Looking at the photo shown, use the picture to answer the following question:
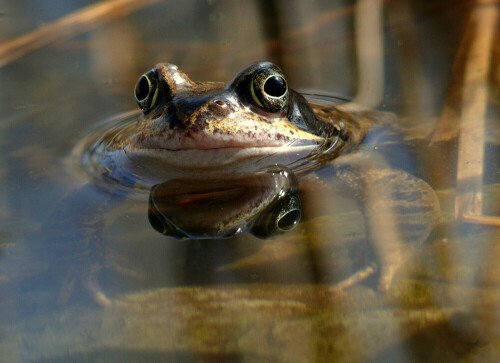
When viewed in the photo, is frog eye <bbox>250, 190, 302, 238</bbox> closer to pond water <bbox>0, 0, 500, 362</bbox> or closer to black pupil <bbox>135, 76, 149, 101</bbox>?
pond water <bbox>0, 0, 500, 362</bbox>

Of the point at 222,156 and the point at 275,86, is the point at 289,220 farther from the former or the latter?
the point at 275,86

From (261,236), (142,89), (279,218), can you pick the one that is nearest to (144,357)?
(261,236)

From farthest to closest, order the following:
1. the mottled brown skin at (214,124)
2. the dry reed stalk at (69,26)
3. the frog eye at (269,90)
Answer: the dry reed stalk at (69,26), the frog eye at (269,90), the mottled brown skin at (214,124)

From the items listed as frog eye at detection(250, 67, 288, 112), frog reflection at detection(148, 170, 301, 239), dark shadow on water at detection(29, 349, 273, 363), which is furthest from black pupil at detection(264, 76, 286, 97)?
dark shadow on water at detection(29, 349, 273, 363)

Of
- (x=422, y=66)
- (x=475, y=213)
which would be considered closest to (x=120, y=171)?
(x=475, y=213)

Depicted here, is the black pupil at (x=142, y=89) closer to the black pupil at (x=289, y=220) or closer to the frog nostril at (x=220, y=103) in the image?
the frog nostril at (x=220, y=103)

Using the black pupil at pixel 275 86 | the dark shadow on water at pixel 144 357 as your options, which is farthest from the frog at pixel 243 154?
the dark shadow on water at pixel 144 357
